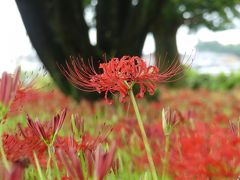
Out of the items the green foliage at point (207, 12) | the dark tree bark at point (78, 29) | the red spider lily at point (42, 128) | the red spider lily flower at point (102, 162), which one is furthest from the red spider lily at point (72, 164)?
the green foliage at point (207, 12)

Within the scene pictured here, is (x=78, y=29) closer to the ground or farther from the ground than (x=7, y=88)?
farther from the ground

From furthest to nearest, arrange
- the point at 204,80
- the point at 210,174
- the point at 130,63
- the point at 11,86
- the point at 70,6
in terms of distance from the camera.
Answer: the point at 204,80
the point at 70,6
the point at 130,63
the point at 210,174
the point at 11,86

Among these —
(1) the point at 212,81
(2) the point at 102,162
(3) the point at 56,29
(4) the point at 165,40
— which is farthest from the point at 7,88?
(4) the point at 165,40

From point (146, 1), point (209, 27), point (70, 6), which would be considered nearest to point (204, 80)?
point (209, 27)

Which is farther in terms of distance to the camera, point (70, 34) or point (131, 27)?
point (131, 27)

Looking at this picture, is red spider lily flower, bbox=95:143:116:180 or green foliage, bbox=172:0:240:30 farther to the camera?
green foliage, bbox=172:0:240:30

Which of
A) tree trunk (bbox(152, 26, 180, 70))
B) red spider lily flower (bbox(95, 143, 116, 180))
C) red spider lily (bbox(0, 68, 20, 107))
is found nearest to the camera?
red spider lily flower (bbox(95, 143, 116, 180))

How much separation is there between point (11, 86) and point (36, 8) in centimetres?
456

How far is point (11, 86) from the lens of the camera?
0.86 meters

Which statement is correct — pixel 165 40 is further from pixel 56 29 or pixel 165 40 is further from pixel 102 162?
pixel 102 162

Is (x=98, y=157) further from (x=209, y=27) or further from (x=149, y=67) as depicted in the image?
(x=209, y=27)

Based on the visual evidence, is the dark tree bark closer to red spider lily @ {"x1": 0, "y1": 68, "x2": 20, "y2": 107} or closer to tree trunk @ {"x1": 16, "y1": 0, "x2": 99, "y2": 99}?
tree trunk @ {"x1": 16, "y1": 0, "x2": 99, "y2": 99}

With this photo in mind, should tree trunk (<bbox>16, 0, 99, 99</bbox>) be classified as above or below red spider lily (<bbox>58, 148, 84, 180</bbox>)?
above

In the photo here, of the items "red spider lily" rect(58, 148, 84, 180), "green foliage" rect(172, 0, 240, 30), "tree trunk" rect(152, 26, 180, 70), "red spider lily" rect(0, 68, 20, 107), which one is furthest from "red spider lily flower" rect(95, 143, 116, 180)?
"tree trunk" rect(152, 26, 180, 70)
